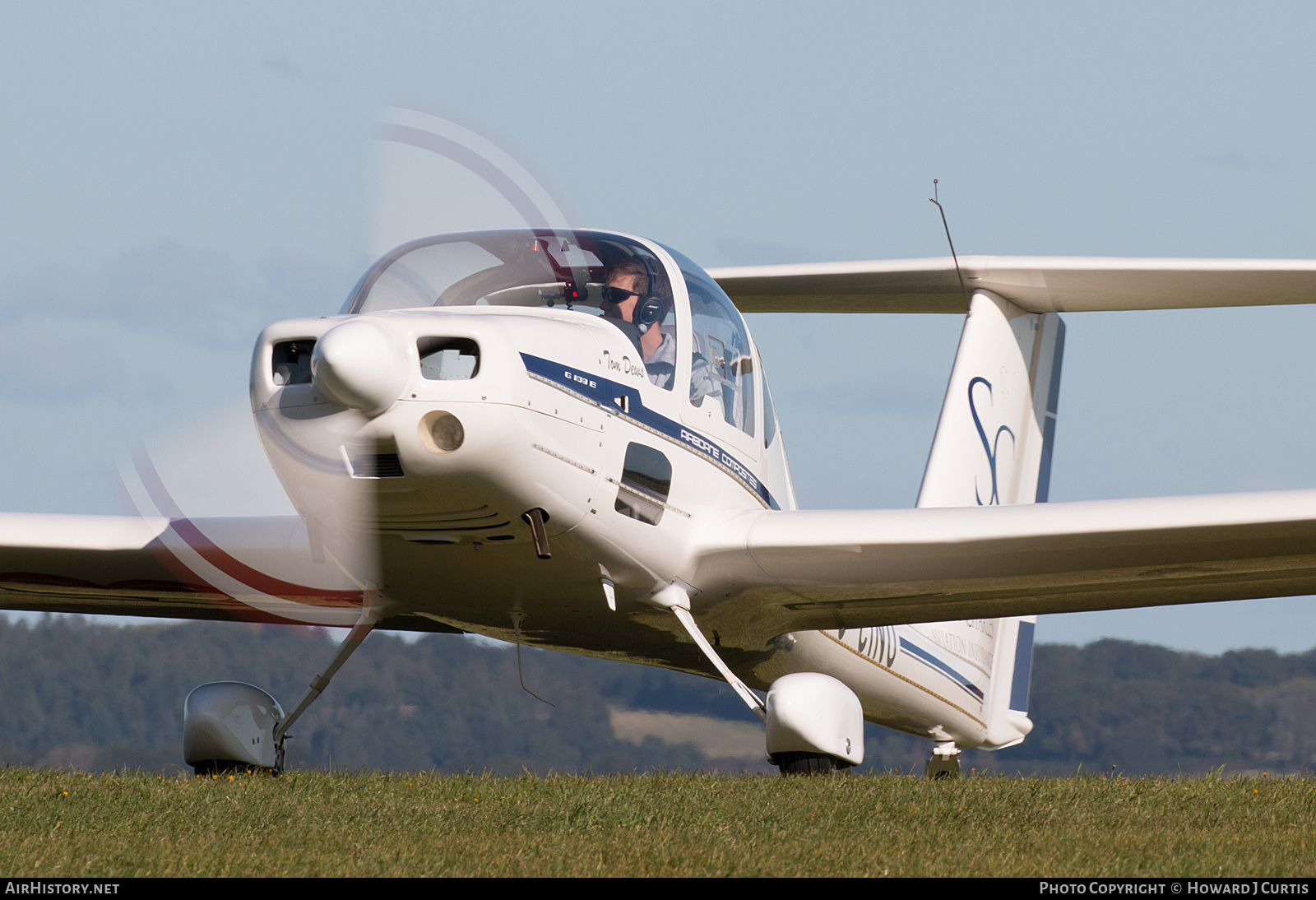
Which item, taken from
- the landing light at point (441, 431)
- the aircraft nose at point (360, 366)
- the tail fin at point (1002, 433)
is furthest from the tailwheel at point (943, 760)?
the aircraft nose at point (360, 366)

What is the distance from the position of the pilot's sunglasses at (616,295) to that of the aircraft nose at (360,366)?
168cm

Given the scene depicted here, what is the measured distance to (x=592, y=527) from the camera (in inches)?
283

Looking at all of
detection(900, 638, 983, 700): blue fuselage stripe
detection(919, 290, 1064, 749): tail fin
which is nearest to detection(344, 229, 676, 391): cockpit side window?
detection(900, 638, 983, 700): blue fuselage stripe

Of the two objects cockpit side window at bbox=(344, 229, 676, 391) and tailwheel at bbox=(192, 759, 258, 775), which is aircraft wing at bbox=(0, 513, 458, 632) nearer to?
tailwheel at bbox=(192, 759, 258, 775)

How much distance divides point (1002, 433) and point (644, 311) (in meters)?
5.53

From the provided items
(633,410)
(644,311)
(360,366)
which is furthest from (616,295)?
(360,366)

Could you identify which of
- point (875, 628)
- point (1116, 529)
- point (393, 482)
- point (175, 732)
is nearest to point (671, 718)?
point (875, 628)

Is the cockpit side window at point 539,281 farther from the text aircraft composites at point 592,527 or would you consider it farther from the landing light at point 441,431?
the landing light at point 441,431

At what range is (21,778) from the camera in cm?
788

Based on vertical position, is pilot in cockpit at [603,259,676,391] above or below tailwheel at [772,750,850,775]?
above

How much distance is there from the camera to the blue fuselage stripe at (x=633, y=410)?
6590 millimetres

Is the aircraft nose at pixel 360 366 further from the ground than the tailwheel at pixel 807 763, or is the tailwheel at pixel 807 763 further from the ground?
the aircraft nose at pixel 360 366

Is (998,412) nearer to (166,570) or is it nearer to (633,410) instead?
(633,410)

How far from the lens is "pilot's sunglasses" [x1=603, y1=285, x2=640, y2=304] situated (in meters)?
7.50
